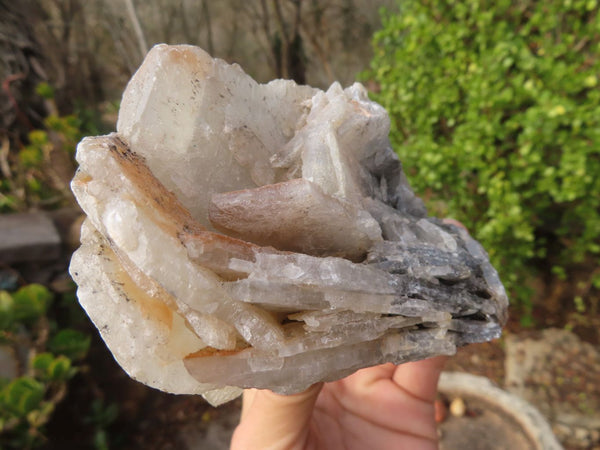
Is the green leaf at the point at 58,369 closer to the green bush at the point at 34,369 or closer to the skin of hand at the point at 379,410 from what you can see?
the green bush at the point at 34,369

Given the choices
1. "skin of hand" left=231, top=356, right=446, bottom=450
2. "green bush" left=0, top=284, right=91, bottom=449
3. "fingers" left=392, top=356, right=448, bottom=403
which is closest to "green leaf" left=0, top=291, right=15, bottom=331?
"green bush" left=0, top=284, right=91, bottom=449

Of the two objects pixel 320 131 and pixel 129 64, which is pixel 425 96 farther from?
pixel 129 64

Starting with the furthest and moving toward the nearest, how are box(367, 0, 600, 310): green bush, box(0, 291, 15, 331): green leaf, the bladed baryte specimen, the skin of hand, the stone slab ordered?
1. the stone slab
2. box(0, 291, 15, 331): green leaf
3. box(367, 0, 600, 310): green bush
4. the skin of hand
5. the bladed baryte specimen

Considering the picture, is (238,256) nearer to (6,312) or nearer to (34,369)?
(6,312)

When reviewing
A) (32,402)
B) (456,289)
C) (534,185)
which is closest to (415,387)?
(456,289)

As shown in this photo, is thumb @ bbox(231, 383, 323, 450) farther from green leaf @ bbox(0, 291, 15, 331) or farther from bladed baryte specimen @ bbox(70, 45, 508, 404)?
green leaf @ bbox(0, 291, 15, 331)
